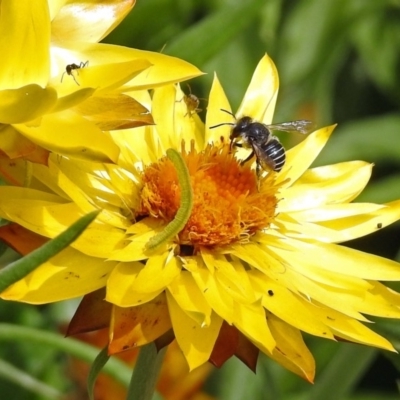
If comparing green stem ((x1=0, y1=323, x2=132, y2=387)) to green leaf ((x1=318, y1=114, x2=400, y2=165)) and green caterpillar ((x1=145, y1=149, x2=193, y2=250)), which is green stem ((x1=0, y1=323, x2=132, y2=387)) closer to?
green caterpillar ((x1=145, y1=149, x2=193, y2=250))

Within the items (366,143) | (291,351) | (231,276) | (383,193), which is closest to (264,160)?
(231,276)

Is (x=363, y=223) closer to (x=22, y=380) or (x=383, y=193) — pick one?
(x=22, y=380)

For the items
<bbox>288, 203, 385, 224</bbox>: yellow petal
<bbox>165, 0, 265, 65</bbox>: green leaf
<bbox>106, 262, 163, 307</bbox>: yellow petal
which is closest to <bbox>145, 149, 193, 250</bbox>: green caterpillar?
<bbox>106, 262, 163, 307</bbox>: yellow petal

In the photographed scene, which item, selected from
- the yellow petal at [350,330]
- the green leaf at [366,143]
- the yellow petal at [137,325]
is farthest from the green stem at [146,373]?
the green leaf at [366,143]

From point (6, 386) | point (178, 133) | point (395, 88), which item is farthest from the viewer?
point (395, 88)

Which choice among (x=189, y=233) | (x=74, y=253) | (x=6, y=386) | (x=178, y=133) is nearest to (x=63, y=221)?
(x=74, y=253)

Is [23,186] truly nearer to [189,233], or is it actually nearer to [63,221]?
[63,221]
